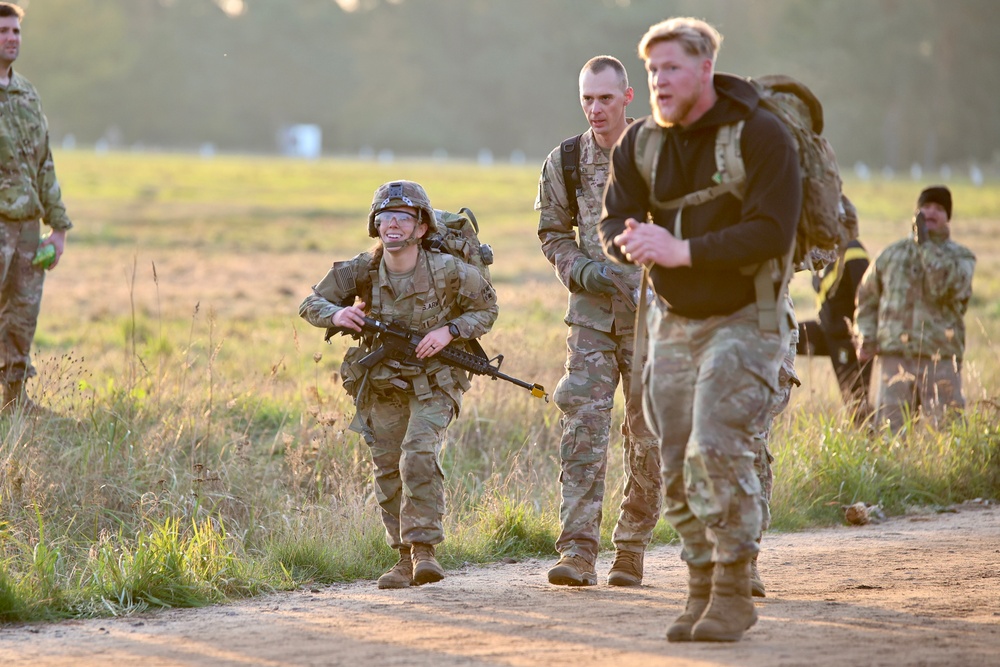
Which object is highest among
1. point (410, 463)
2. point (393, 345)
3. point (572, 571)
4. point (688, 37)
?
point (688, 37)

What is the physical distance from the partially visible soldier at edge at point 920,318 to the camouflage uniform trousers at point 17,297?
6.16 metres

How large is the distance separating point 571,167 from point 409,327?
3.69 ft

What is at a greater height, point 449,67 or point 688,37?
point 449,67

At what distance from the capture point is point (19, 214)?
9.13 m

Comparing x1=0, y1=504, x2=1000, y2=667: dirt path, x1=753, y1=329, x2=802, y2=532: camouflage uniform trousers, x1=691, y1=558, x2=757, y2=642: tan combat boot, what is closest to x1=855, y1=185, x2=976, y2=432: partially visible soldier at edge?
x1=0, y1=504, x2=1000, y2=667: dirt path

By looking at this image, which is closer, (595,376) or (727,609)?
(727,609)

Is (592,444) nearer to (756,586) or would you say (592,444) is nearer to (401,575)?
(756,586)

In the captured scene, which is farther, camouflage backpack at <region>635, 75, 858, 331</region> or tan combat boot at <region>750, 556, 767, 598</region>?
tan combat boot at <region>750, 556, 767, 598</region>

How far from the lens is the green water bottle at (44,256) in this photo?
9.27 metres

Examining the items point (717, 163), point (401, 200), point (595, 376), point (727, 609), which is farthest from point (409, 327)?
point (727, 609)

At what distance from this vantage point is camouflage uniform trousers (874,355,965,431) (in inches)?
434

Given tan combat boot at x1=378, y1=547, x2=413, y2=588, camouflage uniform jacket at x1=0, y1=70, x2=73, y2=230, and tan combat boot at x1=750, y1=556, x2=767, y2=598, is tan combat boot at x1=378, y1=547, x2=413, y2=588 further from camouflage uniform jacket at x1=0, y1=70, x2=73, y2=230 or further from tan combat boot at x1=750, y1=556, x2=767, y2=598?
camouflage uniform jacket at x1=0, y1=70, x2=73, y2=230

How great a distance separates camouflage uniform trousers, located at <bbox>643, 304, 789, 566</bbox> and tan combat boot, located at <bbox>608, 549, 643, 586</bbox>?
4.58 feet

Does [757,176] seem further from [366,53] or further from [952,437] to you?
[366,53]
